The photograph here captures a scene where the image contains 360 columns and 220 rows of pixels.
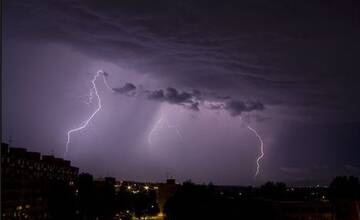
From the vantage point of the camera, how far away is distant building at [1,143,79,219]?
5366 cm

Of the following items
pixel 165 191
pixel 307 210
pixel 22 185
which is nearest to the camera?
pixel 307 210

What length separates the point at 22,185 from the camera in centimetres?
5856

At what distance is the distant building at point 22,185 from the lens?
176ft

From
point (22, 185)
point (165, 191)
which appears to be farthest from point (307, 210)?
point (165, 191)

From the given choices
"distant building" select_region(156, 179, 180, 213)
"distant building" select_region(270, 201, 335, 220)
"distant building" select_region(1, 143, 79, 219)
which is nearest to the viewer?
→ "distant building" select_region(270, 201, 335, 220)

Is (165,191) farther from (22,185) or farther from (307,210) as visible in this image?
(307,210)

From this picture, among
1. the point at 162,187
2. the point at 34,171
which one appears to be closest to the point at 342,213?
the point at 34,171

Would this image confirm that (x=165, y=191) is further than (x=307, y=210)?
Yes

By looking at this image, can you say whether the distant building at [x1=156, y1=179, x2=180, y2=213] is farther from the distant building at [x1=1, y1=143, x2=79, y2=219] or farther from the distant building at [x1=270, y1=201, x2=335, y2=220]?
the distant building at [x1=270, y1=201, x2=335, y2=220]

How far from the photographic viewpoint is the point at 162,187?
3605 inches

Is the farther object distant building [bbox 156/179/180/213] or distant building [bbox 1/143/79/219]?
distant building [bbox 156/179/180/213]

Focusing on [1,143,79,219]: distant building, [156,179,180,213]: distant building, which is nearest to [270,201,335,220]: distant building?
[1,143,79,219]: distant building

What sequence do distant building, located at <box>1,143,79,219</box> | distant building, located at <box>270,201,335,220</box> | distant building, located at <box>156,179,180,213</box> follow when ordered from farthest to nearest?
distant building, located at <box>156,179,180,213</box>
distant building, located at <box>1,143,79,219</box>
distant building, located at <box>270,201,335,220</box>

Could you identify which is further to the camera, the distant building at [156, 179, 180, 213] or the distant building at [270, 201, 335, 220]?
the distant building at [156, 179, 180, 213]
